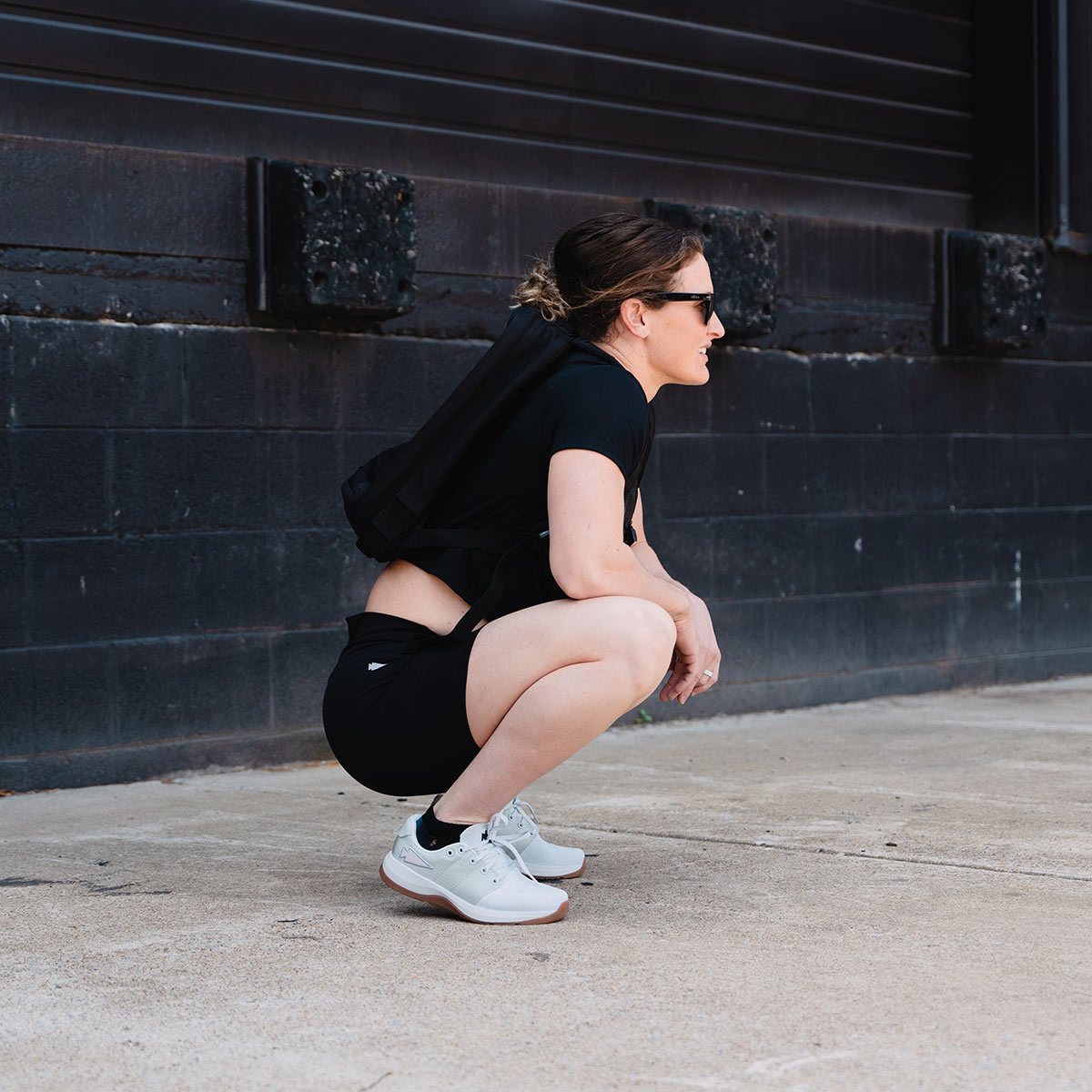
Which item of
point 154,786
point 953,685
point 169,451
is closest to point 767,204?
point 953,685

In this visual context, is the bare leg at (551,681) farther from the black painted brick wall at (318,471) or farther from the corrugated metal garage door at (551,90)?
the corrugated metal garage door at (551,90)

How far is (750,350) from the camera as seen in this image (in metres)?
6.20

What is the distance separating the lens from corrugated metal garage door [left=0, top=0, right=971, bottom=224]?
5059 millimetres

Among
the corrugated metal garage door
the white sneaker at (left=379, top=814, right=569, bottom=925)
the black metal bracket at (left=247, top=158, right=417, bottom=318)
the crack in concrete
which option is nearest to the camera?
the white sneaker at (left=379, top=814, right=569, bottom=925)

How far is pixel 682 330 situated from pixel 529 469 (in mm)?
400

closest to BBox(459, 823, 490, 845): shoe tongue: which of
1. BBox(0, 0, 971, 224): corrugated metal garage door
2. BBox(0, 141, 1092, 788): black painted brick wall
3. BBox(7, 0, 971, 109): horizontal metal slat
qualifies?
BBox(0, 141, 1092, 788): black painted brick wall

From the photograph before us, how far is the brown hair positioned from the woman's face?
0.02 metres

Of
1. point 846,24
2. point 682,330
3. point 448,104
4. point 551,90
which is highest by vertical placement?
point 846,24

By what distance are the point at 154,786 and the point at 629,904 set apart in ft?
6.51

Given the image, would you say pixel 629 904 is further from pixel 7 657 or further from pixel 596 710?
pixel 7 657

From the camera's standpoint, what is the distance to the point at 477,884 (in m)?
2.94

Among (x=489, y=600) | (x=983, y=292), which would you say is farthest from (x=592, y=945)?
(x=983, y=292)

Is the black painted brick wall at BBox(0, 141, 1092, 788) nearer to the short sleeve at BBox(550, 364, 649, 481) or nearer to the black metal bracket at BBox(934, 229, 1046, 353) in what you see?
the black metal bracket at BBox(934, 229, 1046, 353)

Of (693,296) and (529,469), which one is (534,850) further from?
(693,296)
